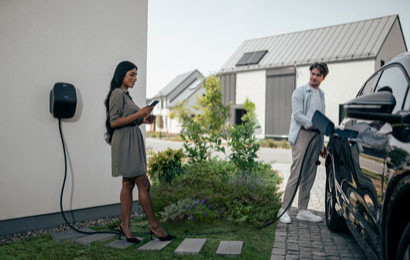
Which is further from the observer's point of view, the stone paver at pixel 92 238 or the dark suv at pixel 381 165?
the stone paver at pixel 92 238

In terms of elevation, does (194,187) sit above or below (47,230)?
above

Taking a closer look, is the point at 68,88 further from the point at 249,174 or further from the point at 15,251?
the point at 249,174

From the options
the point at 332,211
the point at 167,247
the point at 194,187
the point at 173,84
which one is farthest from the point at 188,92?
the point at 167,247

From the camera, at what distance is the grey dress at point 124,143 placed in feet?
12.3

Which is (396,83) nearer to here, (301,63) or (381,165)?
(381,165)

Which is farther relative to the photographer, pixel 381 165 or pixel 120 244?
pixel 120 244

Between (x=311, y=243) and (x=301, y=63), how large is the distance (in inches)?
798

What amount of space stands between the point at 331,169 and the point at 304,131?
0.65 m

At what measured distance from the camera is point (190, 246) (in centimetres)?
369

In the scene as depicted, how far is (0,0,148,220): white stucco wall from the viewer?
4191mm

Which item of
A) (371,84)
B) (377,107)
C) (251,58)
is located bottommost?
(377,107)

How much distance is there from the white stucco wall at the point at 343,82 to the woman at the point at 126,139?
19051 millimetres

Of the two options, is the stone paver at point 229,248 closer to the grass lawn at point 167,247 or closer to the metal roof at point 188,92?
the grass lawn at point 167,247

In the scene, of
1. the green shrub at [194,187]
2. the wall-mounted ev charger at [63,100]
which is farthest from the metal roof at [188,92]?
the wall-mounted ev charger at [63,100]
